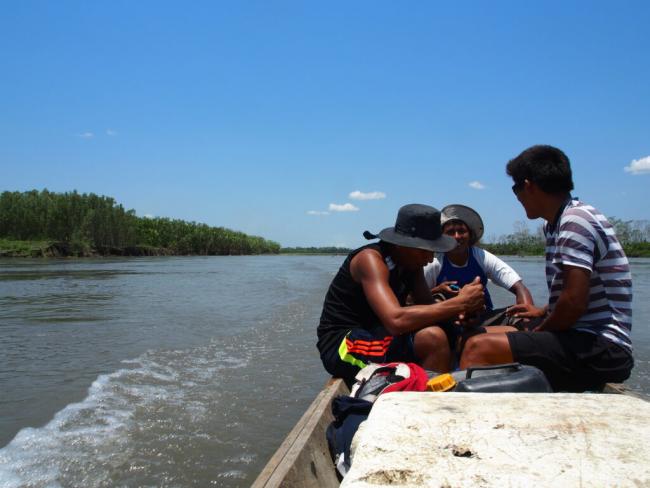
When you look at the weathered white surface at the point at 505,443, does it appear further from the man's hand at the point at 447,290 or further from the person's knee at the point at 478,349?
the man's hand at the point at 447,290

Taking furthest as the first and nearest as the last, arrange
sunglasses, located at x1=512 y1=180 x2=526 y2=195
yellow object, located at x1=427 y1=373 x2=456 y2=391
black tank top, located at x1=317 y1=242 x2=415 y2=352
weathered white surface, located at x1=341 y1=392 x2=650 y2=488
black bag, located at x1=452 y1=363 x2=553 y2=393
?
black tank top, located at x1=317 y1=242 x2=415 y2=352 → sunglasses, located at x1=512 y1=180 x2=526 y2=195 → yellow object, located at x1=427 y1=373 x2=456 y2=391 → black bag, located at x1=452 y1=363 x2=553 y2=393 → weathered white surface, located at x1=341 y1=392 x2=650 y2=488

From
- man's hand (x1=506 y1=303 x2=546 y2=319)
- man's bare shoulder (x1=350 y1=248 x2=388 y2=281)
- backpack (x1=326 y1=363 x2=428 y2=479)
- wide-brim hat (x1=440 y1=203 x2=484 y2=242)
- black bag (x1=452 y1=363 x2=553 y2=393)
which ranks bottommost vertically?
backpack (x1=326 y1=363 x2=428 y2=479)

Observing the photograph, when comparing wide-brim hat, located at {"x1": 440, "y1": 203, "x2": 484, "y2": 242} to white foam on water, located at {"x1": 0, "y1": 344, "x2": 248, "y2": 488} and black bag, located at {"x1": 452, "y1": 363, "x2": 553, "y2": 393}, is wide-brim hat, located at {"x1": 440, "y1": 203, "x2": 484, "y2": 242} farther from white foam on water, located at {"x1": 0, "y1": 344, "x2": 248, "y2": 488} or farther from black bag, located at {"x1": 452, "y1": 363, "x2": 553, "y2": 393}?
white foam on water, located at {"x1": 0, "y1": 344, "x2": 248, "y2": 488}

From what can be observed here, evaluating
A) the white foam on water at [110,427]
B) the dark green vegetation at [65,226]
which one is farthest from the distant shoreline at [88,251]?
the white foam on water at [110,427]

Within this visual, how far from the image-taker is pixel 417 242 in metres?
2.83

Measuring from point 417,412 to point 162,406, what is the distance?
3.77 m

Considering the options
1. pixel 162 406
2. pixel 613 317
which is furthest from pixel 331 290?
pixel 162 406

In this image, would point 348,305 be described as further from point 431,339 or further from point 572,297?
point 572,297

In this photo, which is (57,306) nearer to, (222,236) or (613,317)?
(613,317)

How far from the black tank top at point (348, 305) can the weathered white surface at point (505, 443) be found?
133cm

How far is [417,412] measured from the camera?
1.56 meters

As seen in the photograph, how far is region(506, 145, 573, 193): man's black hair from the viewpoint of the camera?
274 cm

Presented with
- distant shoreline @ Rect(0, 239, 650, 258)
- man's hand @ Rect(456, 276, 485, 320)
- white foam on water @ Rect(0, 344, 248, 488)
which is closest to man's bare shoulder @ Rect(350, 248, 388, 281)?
man's hand @ Rect(456, 276, 485, 320)

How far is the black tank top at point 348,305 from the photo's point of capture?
9.78 feet
